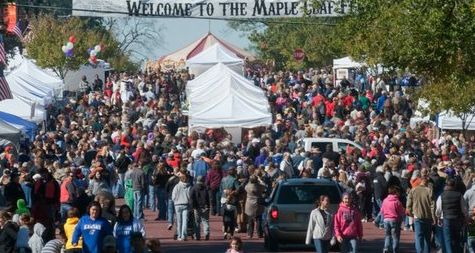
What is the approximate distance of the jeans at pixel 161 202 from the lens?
3478cm

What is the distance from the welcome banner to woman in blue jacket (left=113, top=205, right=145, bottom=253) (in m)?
13.7

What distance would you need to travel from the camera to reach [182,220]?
3069 centimetres

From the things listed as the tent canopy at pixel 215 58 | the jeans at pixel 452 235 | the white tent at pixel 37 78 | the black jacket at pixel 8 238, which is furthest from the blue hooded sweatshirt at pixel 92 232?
the tent canopy at pixel 215 58

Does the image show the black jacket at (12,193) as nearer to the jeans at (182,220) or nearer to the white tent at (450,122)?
the jeans at (182,220)

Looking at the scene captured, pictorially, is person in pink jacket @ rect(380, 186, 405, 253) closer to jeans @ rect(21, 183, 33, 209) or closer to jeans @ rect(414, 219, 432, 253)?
jeans @ rect(414, 219, 432, 253)

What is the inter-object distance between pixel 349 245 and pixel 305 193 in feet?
14.1

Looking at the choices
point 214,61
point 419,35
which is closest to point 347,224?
point 419,35

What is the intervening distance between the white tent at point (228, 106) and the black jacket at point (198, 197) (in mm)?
14823

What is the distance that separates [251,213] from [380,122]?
67.3ft

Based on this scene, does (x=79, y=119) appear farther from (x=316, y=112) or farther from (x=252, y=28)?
(x=252, y=28)

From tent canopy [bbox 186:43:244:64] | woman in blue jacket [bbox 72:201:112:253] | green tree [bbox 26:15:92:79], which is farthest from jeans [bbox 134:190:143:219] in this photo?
green tree [bbox 26:15:92:79]

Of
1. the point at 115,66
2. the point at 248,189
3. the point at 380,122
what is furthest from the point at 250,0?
the point at 115,66

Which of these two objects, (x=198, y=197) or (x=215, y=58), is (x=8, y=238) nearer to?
(x=198, y=197)

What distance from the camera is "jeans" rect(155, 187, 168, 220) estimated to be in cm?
3478
